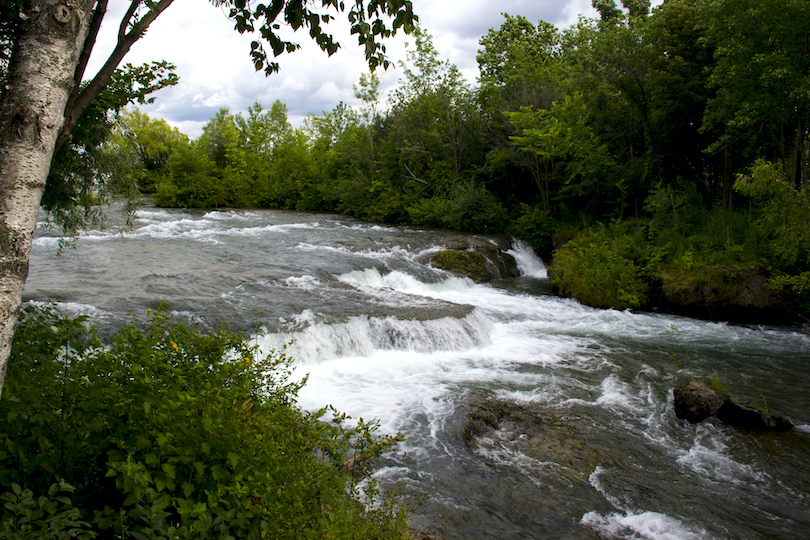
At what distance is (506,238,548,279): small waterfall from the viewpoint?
19578 millimetres

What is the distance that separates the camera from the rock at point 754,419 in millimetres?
6992

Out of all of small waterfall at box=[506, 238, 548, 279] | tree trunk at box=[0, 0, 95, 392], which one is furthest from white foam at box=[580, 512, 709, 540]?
small waterfall at box=[506, 238, 548, 279]

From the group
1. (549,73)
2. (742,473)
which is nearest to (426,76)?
(549,73)

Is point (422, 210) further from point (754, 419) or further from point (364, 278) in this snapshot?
point (754, 419)

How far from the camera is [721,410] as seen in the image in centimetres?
729

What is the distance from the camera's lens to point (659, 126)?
691 inches

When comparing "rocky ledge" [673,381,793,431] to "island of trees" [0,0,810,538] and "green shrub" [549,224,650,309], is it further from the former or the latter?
"green shrub" [549,224,650,309]

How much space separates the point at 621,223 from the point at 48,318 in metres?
17.6

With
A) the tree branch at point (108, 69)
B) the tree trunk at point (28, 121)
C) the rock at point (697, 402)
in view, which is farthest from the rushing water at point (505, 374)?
the tree trunk at point (28, 121)

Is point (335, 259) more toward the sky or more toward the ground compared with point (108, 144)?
more toward the ground

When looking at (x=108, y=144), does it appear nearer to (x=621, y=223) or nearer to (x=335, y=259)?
(x=335, y=259)

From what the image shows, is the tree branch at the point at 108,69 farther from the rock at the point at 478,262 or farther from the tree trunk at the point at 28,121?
the rock at the point at 478,262

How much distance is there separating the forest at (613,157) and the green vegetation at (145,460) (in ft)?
10.2

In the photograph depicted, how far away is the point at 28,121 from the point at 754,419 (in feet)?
28.6
